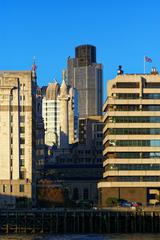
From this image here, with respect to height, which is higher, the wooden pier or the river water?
the wooden pier

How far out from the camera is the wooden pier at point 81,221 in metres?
161

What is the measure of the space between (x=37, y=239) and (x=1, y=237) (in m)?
9.95

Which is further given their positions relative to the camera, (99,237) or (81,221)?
(81,221)

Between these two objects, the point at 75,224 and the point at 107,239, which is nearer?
the point at 107,239

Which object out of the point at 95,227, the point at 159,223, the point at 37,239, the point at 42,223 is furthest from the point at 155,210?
the point at 37,239

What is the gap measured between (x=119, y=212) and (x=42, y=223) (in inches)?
662

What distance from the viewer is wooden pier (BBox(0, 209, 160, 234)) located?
529 ft

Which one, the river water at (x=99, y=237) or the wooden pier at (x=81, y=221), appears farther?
the wooden pier at (x=81, y=221)

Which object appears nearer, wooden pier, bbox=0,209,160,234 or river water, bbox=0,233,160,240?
river water, bbox=0,233,160,240

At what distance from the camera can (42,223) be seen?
16400cm

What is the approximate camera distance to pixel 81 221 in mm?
163375

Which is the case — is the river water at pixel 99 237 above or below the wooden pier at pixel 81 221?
below

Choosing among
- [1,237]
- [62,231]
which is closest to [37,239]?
[1,237]

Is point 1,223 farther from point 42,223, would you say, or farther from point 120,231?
point 120,231
